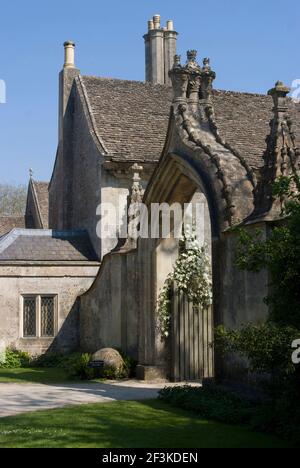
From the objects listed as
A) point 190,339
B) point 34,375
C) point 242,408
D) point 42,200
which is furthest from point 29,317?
point 42,200

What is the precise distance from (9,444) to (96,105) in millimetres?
18800

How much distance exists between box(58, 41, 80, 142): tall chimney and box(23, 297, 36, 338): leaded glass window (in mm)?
8366

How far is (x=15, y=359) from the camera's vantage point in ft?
69.2

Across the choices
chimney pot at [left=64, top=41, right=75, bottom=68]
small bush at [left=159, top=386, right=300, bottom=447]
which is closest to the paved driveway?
small bush at [left=159, top=386, right=300, bottom=447]

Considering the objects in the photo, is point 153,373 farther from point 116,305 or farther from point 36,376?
point 36,376

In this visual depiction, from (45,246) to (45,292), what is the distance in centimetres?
175

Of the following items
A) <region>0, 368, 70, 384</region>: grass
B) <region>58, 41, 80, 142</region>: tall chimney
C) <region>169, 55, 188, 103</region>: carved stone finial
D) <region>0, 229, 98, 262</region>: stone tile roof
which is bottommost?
<region>0, 368, 70, 384</region>: grass

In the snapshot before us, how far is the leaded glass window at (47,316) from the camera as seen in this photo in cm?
2216

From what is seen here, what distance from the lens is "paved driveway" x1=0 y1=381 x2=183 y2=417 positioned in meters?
11.5

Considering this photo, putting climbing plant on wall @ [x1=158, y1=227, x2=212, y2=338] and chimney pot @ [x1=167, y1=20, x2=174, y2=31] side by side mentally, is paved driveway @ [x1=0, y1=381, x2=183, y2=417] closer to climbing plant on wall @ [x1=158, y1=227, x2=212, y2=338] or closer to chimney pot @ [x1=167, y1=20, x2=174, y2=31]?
climbing plant on wall @ [x1=158, y1=227, x2=212, y2=338]

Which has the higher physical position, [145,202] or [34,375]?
[145,202]
